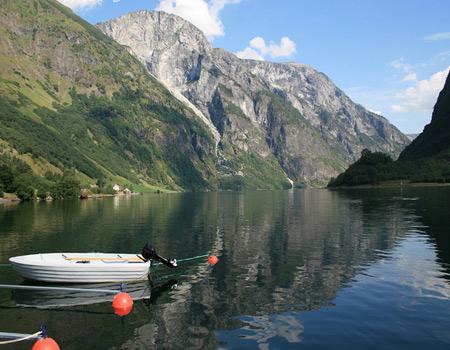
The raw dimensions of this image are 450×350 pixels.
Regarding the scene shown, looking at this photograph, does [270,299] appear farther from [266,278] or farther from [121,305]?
[121,305]

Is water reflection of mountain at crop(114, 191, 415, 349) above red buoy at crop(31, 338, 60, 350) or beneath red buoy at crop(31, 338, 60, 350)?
beneath

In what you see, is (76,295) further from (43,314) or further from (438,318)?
(438,318)

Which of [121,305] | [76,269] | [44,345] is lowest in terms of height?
[121,305]

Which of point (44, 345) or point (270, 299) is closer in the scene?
point (44, 345)

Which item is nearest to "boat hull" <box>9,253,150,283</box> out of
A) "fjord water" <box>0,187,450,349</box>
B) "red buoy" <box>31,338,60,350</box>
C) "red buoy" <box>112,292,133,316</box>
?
"fjord water" <box>0,187,450,349</box>

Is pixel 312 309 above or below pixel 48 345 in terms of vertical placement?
→ below

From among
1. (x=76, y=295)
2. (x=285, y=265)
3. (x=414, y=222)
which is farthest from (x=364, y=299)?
(x=414, y=222)

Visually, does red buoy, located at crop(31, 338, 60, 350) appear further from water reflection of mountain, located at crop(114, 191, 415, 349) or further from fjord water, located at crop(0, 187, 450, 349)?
water reflection of mountain, located at crop(114, 191, 415, 349)

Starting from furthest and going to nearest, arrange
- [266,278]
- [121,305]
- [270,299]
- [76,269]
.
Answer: [266,278] < [76,269] < [270,299] < [121,305]

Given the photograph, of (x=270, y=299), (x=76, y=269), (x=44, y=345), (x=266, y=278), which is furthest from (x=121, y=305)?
(x=266, y=278)

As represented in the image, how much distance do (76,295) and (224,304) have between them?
14.1 meters

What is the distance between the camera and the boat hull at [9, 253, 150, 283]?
139 ft

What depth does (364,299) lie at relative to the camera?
38844mm

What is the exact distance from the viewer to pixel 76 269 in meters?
42.8
